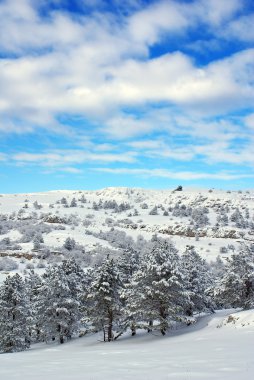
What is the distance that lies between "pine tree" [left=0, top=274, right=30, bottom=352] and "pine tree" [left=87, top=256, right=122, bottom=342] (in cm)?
834

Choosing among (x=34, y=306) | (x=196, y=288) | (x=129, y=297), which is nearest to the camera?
(x=129, y=297)

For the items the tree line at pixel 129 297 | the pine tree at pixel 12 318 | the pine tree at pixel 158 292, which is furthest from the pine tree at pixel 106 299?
the pine tree at pixel 12 318

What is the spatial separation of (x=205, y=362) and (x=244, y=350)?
3.77 metres

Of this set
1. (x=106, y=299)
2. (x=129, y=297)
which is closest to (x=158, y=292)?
(x=129, y=297)

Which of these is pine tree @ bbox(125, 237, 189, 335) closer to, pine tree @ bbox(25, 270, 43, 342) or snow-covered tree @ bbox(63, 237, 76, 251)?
pine tree @ bbox(25, 270, 43, 342)

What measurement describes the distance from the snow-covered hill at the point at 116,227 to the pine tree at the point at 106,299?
5766 cm

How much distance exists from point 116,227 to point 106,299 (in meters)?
118

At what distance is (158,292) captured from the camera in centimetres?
3772

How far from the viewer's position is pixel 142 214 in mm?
185375

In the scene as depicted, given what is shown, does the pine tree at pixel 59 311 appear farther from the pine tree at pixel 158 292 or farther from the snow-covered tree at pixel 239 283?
the snow-covered tree at pixel 239 283

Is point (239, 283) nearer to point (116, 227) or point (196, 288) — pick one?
point (196, 288)

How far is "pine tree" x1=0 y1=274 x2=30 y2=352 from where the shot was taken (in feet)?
145

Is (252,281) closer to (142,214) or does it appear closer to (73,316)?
(73,316)

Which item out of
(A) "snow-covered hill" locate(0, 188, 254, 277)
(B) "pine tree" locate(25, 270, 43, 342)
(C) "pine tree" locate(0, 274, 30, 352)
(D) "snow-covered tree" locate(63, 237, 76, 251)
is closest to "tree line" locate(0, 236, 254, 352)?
(C) "pine tree" locate(0, 274, 30, 352)
